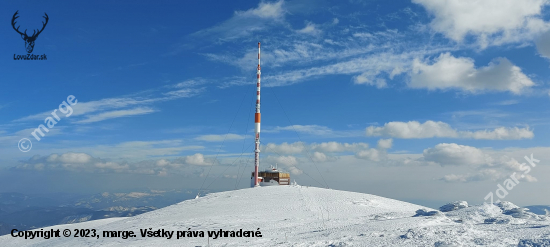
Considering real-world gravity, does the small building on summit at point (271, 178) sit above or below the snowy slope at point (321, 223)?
above

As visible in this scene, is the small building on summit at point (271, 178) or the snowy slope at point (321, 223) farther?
the small building on summit at point (271, 178)

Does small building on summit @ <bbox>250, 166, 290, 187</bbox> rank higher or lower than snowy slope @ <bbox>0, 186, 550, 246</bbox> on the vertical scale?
higher

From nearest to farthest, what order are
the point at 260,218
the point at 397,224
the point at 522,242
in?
the point at 522,242 → the point at 397,224 → the point at 260,218

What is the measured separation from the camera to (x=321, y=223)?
88.7ft

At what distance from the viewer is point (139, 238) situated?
1081 inches

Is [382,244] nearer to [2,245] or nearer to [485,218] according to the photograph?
[485,218]

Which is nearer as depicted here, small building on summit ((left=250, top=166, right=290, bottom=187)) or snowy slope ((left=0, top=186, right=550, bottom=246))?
snowy slope ((left=0, top=186, right=550, bottom=246))

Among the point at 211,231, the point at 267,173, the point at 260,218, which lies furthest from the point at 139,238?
the point at 267,173

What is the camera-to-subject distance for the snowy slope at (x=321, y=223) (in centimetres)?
1767

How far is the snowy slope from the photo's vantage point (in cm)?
1767

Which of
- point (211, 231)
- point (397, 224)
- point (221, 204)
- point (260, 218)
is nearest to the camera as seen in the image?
point (397, 224)

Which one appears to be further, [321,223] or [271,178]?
[271,178]

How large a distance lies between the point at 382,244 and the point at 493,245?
4.91 meters

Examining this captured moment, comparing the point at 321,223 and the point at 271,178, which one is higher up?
the point at 271,178
